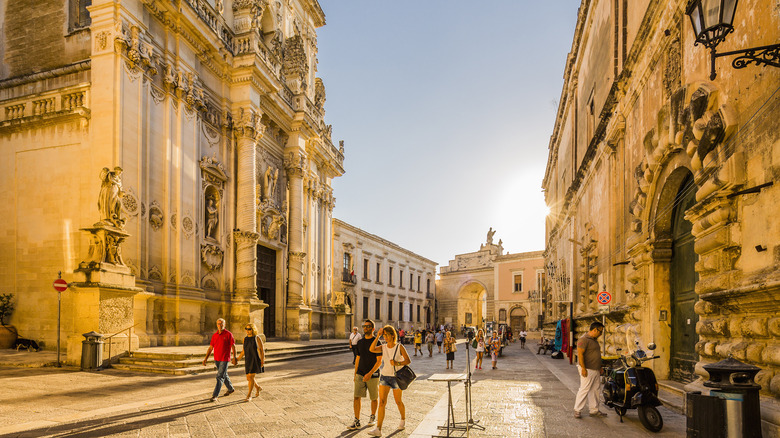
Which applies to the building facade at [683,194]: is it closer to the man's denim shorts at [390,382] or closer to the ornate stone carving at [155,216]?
the man's denim shorts at [390,382]

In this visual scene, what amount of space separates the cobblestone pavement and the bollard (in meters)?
0.26

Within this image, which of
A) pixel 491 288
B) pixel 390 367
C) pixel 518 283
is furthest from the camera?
pixel 491 288

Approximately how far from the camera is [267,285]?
23.2 m

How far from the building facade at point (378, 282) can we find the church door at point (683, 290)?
22.2m

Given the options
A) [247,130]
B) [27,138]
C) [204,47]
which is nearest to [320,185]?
[247,130]

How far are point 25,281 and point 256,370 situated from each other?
1033 cm

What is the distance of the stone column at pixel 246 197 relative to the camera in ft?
63.7

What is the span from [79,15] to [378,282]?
32.7 meters

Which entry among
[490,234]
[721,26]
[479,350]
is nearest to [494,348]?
[479,350]

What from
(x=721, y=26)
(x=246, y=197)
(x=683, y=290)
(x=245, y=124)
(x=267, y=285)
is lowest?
(x=267, y=285)

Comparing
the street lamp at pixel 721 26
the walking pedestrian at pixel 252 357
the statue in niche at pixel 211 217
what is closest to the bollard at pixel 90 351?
the walking pedestrian at pixel 252 357

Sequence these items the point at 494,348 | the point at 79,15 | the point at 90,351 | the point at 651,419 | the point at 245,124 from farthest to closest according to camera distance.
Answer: the point at 245,124 → the point at 494,348 → the point at 79,15 → the point at 90,351 → the point at 651,419

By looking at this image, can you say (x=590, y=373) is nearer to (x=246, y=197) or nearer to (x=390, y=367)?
(x=390, y=367)

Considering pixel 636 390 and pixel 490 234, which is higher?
pixel 490 234
